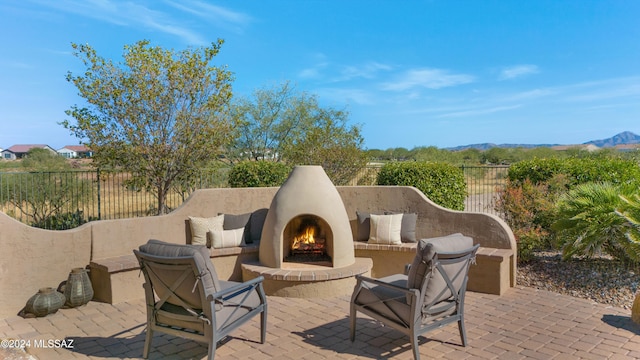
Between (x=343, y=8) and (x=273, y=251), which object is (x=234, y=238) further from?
(x=343, y=8)

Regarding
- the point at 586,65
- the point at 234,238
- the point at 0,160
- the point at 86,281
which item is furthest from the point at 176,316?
the point at 0,160

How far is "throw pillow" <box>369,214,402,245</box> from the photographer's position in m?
7.17

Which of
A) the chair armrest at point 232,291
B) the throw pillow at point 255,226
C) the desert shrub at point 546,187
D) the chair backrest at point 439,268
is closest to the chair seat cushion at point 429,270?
the chair backrest at point 439,268

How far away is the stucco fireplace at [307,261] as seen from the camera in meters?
6.07

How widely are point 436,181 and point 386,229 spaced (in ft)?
7.66

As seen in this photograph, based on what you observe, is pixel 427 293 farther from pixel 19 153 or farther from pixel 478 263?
pixel 19 153

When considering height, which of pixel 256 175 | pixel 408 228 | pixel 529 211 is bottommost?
pixel 408 228

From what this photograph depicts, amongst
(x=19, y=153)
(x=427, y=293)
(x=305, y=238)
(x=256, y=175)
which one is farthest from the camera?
(x=19, y=153)

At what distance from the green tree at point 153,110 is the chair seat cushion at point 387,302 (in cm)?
670

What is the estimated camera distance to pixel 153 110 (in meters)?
9.40

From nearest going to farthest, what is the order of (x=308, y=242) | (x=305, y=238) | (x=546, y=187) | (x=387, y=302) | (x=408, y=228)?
(x=387, y=302), (x=308, y=242), (x=305, y=238), (x=408, y=228), (x=546, y=187)

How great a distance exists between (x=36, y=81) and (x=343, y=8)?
7262 mm

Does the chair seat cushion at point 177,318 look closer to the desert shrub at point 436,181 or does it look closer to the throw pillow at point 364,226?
the throw pillow at point 364,226

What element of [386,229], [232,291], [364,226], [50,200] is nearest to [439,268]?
[232,291]
